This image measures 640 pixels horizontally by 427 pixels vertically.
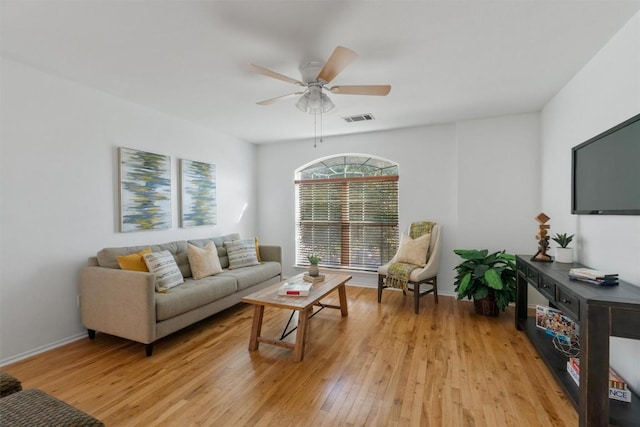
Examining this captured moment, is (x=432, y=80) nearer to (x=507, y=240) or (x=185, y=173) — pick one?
(x=507, y=240)

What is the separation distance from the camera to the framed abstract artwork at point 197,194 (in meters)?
3.98

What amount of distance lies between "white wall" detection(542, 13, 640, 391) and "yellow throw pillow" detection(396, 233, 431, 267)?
1.38 m

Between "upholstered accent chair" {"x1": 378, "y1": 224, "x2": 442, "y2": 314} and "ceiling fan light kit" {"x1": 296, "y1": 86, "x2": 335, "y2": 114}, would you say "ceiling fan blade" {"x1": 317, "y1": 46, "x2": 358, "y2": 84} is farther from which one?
"upholstered accent chair" {"x1": 378, "y1": 224, "x2": 442, "y2": 314}

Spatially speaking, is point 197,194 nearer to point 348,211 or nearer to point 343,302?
point 348,211

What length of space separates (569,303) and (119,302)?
339 cm

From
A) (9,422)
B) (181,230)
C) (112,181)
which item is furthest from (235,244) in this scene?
(9,422)

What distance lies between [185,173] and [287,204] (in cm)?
186

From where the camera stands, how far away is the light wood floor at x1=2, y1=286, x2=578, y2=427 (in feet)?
5.92

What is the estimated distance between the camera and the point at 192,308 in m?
2.89

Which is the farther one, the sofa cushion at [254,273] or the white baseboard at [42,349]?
the sofa cushion at [254,273]

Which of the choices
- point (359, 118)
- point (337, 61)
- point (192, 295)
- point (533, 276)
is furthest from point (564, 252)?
point (192, 295)

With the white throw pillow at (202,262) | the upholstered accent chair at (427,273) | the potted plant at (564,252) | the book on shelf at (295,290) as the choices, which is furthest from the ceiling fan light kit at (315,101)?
the potted plant at (564,252)

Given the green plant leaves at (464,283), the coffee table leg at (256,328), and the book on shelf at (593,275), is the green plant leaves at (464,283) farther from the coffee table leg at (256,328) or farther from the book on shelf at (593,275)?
the coffee table leg at (256,328)

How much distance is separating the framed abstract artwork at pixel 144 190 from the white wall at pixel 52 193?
8 cm
